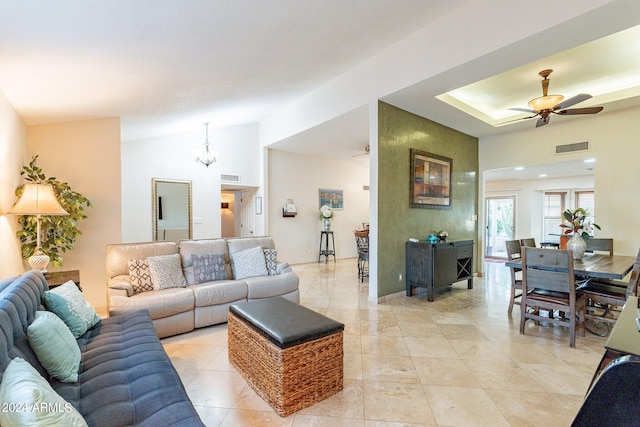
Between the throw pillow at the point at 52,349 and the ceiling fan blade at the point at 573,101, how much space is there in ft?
16.2

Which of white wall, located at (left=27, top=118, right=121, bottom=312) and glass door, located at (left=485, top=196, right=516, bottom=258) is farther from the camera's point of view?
glass door, located at (left=485, top=196, right=516, bottom=258)

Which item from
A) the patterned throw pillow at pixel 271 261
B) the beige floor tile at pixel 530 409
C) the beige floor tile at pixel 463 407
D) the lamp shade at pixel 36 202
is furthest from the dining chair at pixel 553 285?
the lamp shade at pixel 36 202

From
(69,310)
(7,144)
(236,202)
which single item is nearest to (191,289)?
(69,310)

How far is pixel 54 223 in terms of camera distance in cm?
336

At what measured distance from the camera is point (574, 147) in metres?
4.84

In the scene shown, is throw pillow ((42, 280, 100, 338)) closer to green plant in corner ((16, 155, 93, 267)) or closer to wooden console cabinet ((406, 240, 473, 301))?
green plant in corner ((16, 155, 93, 267))

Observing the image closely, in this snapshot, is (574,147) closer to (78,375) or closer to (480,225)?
(480,225)

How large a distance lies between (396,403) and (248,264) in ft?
7.90

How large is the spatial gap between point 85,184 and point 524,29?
17.6 feet

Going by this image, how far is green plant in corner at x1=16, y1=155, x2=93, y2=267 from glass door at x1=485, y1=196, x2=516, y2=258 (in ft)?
34.1

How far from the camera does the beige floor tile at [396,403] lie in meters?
1.80

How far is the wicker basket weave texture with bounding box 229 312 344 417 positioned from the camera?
5.94 ft

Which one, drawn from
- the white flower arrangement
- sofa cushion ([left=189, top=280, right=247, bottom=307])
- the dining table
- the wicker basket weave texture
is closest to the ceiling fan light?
the dining table

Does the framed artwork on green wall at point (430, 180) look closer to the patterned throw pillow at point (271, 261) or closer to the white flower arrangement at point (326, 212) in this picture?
the patterned throw pillow at point (271, 261)
